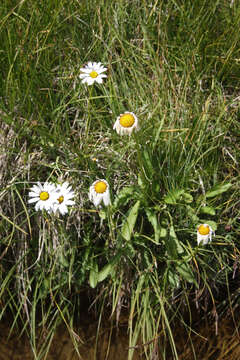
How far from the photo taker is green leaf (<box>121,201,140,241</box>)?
5.26 ft

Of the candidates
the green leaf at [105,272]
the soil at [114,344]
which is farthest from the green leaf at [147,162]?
the soil at [114,344]

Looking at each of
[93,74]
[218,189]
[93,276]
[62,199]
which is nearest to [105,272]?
[93,276]

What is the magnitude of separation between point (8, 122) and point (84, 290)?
2.19 feet

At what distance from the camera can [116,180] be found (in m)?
1.73

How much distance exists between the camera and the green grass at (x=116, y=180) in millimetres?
1648

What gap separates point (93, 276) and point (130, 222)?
236 mm

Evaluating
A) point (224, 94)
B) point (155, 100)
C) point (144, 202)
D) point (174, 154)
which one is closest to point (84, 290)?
point (144, 202)

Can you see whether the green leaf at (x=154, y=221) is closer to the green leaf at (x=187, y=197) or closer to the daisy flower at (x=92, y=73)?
the green leaf at (x=187, y=197)

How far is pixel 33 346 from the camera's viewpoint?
1696 millimetres

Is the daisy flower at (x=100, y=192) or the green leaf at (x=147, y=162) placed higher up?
the green leaf at (x=147, y=162)

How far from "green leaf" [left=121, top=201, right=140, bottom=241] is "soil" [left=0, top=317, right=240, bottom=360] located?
37 centimetres

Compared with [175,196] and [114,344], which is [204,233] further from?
[114,344]

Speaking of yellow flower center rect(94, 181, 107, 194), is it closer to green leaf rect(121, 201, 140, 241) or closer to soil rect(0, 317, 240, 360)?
green leaf rect(121, 201, 140, 241)

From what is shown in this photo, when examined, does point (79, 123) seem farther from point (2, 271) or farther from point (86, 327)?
point (86, 327)
